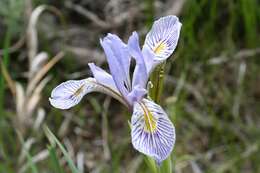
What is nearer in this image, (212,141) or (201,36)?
(212,141)

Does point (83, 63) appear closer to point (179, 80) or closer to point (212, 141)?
point (179, 80)

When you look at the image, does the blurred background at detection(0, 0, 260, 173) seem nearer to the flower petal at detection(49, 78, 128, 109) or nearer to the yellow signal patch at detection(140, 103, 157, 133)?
the flower petal at detection(49, 78, 128, 109)

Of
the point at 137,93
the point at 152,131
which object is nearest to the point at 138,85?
the point at 137,93

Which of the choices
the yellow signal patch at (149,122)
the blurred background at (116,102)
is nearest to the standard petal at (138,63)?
the yellow signal patch at (149,122)

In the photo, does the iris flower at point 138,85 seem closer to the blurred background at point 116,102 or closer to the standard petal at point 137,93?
the standard petal at point 137,93

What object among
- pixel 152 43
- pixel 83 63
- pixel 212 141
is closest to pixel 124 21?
pixel 83 63
